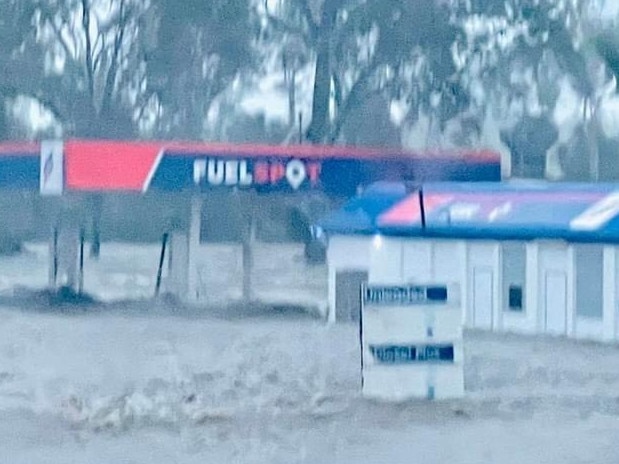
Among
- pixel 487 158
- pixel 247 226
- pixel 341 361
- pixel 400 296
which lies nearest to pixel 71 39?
pixel 247 226

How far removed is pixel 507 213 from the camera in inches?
1053

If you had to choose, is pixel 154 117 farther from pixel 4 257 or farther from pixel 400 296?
pixel 400 296

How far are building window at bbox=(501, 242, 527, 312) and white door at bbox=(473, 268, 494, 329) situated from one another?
0.33 metres

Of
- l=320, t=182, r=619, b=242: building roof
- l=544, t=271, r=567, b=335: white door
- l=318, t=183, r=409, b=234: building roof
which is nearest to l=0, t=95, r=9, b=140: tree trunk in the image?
l=318, t=183, r=409, b=234: building roof

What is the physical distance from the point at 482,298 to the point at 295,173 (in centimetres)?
616

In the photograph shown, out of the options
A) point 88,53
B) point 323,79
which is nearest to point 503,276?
point 323,79

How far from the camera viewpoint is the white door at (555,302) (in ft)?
83.8

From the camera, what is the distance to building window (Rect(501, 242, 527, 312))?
26.4 metres

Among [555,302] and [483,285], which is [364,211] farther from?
[555,302]

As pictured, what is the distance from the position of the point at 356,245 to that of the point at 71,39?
19216mm

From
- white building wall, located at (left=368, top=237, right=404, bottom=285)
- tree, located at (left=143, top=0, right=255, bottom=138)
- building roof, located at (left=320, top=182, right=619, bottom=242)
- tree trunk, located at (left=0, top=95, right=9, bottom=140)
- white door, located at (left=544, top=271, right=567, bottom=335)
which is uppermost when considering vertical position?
tree, located at (left=143, top=0, right=255, bottom=138)

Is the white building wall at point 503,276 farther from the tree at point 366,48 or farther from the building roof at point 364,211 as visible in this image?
the tree at point 366,48

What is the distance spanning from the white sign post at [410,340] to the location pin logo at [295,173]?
15.9 meters

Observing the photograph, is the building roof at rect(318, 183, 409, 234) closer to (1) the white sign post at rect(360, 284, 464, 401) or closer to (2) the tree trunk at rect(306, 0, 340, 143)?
(1) the white sign post at rect(360, 284, 464, 401)
